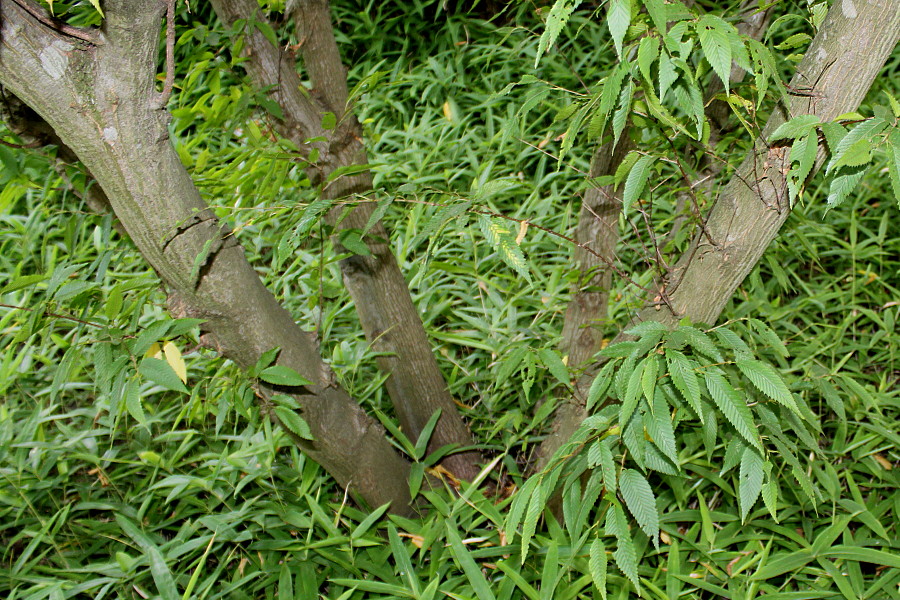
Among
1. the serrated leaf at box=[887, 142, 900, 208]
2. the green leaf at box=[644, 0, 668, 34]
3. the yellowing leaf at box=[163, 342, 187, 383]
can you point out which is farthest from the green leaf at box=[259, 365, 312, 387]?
the serrated leaf at box=[887, 142, 900, 208]

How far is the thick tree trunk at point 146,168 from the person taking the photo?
912 millimetres

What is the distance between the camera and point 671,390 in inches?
40.4

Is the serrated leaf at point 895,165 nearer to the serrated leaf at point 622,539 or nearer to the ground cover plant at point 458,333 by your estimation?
the ground cover plant at point 458,333

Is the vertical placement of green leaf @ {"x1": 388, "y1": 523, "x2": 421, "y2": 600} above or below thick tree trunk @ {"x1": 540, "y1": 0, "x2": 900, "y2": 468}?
below

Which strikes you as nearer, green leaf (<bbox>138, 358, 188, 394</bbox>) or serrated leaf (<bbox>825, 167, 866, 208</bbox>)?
serrated leaf (<bbox>825, 167, 866, 208</bbox>)

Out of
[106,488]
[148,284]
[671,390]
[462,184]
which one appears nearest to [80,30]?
[148,284]

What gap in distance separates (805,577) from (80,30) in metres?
1.64

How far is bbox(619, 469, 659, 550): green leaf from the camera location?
0.92 meters

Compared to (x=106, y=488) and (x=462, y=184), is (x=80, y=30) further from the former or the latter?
(x=462, y=184)

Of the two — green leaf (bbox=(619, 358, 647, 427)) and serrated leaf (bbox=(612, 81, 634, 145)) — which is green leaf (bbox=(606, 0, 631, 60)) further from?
green leaf (bbox=(619, 358, 647, 427))

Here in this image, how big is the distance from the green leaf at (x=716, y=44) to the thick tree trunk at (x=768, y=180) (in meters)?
0.24

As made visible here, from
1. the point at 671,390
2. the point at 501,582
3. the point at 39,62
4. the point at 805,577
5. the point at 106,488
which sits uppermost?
the point at 39,62

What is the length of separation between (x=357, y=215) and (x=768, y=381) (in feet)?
3.47

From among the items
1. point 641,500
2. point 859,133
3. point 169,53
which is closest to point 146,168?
point 169,53
